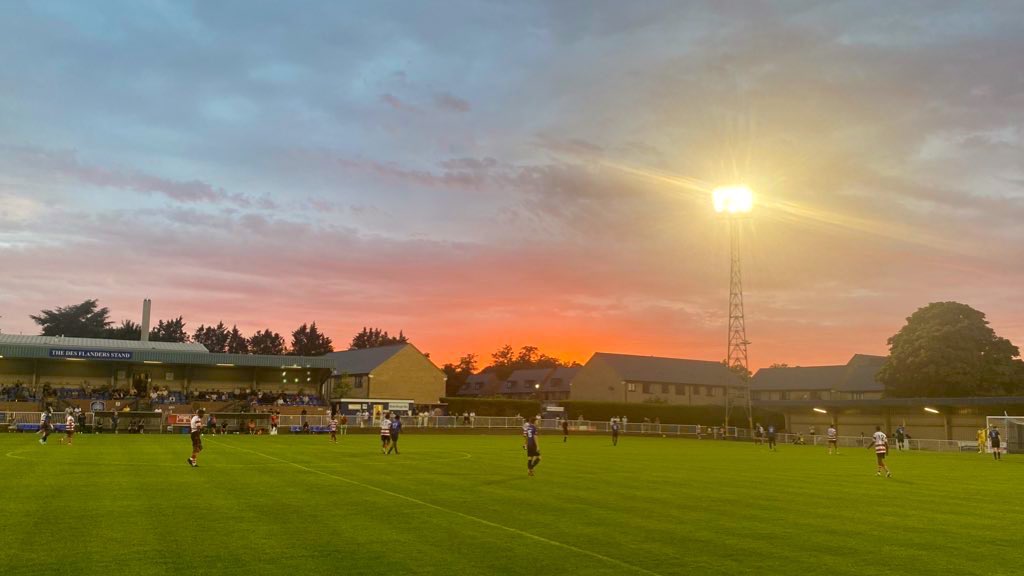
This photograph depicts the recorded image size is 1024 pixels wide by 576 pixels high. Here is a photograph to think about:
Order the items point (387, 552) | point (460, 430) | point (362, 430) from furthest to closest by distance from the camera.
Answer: point (460, 430) → point (362, 430) → point (387, 552)

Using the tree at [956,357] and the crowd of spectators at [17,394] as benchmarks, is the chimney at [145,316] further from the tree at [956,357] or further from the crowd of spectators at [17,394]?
the tree at [956,357]

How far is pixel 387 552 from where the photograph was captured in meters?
13.0

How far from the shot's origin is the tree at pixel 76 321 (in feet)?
449

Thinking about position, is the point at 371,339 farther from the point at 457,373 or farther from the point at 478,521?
the point at 478,521

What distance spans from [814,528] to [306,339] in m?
157

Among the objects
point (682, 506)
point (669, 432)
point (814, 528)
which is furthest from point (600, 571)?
point (669, 432)

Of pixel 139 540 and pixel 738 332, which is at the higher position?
pixel 738 332

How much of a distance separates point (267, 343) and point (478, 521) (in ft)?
528

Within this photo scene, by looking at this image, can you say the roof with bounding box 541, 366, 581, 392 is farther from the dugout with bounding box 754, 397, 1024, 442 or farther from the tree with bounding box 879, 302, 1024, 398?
the tree with bounding box 879, 302, 1024, 398

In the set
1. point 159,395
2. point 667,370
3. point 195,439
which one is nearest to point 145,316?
point 159,395

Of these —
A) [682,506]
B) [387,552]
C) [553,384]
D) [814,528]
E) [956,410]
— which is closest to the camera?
[387,552]

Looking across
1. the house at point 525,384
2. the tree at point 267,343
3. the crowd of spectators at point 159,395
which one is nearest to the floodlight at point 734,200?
the crowd of spectators at point 159,395

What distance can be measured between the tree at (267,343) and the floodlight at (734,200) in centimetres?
11680

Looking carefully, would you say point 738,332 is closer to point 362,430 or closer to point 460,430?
point 460,430
